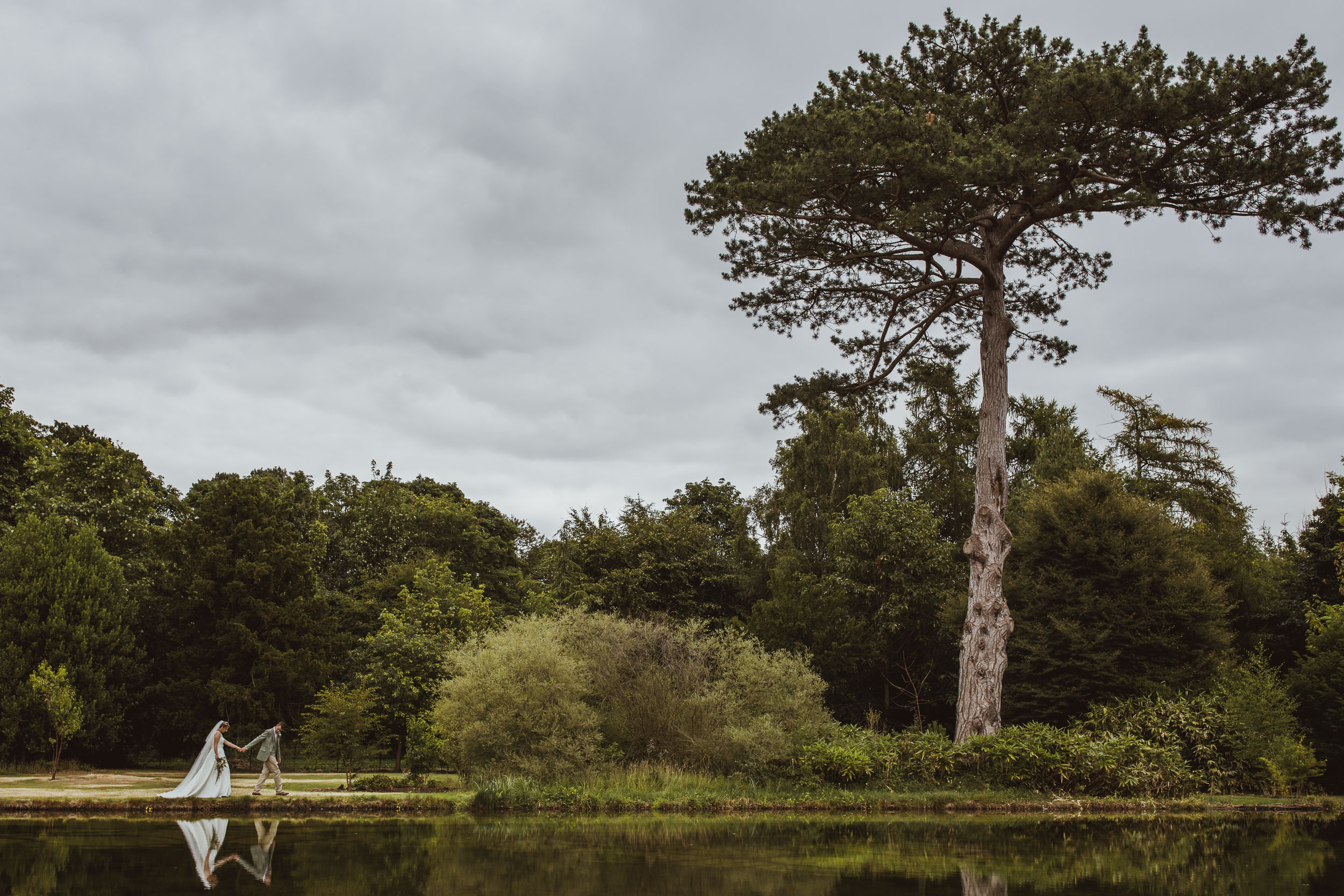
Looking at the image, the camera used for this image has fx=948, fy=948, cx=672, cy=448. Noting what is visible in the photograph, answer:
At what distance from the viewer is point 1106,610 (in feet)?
73.9

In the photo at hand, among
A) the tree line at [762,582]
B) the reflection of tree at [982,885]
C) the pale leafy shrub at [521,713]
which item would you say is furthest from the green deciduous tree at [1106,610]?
the reflection of tree at [982,885]

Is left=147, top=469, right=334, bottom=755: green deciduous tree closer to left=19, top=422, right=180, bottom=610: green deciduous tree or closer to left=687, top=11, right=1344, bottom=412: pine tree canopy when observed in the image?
left=19, top=422, right=180, bottom=610: green deciduous tree

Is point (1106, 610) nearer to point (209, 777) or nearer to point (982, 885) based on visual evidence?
point (982, 885)

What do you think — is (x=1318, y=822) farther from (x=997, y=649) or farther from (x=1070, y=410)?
(x=1070, y=410)

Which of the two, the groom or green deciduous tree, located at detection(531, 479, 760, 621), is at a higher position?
green deciduous tree, located at detection(531, 479, 760, 621)

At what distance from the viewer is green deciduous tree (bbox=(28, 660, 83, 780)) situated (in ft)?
75.0

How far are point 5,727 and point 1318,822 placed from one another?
93.6ft

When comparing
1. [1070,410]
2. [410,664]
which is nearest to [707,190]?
[410,664]

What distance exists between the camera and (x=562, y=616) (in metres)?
21.5

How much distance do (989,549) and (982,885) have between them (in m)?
13.3

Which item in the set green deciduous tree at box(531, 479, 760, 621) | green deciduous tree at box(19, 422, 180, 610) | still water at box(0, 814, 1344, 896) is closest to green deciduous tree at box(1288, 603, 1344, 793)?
still water at box(0, 814, 1344, 896)

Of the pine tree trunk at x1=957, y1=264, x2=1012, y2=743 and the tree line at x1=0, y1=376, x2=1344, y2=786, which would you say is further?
the tree line at x1=0, y1=376, x2=1344, y2=786

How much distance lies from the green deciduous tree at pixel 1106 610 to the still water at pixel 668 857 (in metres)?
7.26

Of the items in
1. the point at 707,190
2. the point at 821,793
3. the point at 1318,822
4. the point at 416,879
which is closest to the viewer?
the point at 416,879
